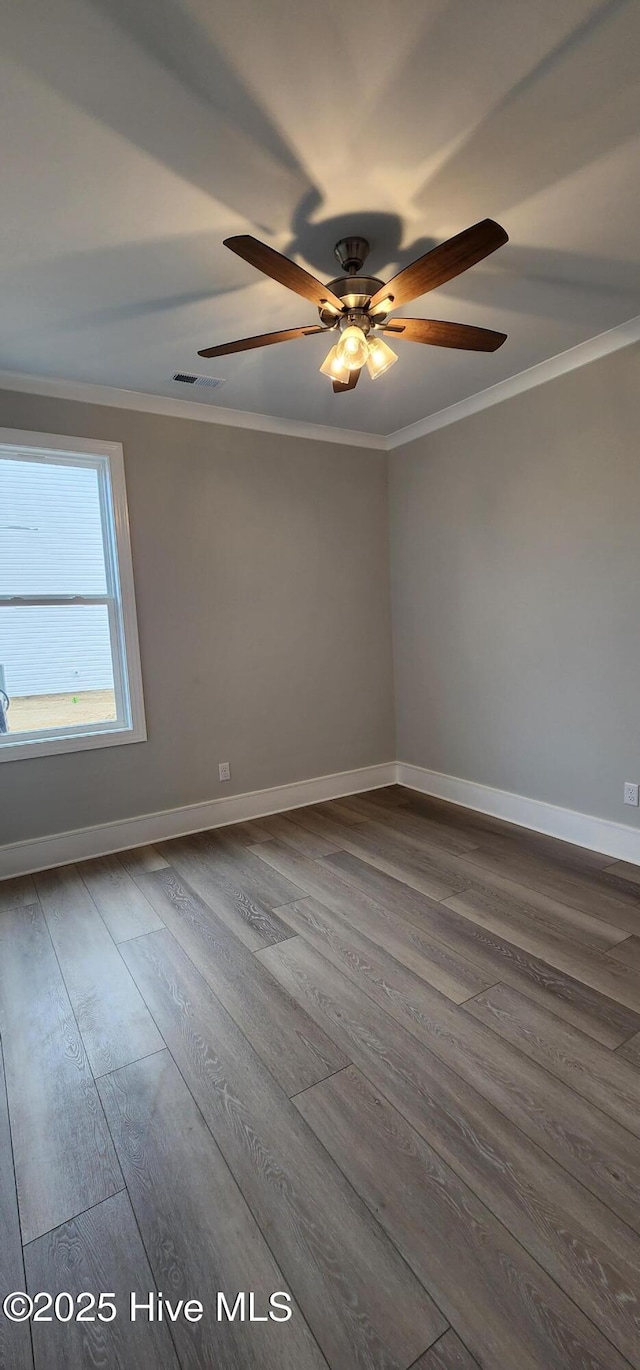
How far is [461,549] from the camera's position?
3.62m

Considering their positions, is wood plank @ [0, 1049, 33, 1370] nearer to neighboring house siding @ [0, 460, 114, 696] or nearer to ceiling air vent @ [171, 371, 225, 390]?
neighboring house siding @ [0, 460, 114, 696]

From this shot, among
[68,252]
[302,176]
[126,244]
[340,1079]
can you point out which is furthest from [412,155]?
[340,1079]

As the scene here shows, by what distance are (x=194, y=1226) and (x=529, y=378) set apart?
11.9 ft

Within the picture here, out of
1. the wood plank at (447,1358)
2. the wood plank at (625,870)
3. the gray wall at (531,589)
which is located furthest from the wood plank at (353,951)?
the gray wall at (531,589)

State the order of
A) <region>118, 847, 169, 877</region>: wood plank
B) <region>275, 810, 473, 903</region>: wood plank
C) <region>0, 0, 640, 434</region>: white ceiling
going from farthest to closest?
<region>118, 847, 169, 877</region>: wood plank → <region>275, 810, 473, 903</region>: wood plank → <region>0, 0, 640, 434</region>: white ceiling

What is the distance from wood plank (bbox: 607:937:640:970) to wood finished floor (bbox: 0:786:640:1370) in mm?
16

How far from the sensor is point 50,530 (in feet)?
9.93

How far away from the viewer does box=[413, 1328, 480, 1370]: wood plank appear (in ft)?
3.18

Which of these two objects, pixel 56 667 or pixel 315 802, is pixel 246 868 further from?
pixel 56 667

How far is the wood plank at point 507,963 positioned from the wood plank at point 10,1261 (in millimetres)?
1471

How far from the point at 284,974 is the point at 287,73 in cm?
262

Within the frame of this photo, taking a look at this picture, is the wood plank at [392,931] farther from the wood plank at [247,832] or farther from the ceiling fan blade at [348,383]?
the ceiling fan blade at [348,383]

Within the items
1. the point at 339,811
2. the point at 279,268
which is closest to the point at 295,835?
the point at 339,811

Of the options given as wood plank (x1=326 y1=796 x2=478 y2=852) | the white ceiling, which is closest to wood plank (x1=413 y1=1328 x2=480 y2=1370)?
wood plank (x1=326 y1=796 x2=478 y2=852)
